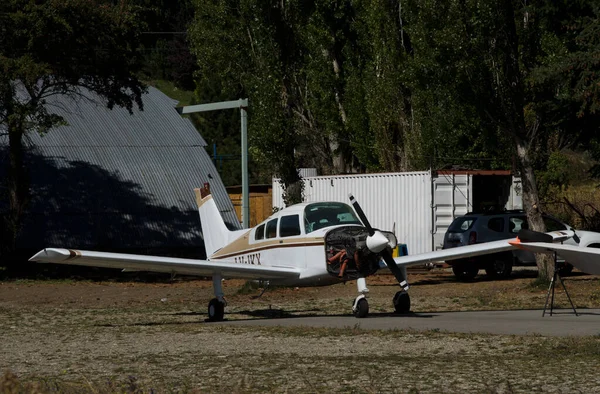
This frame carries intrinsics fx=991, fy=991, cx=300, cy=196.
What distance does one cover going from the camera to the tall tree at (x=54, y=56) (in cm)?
2884

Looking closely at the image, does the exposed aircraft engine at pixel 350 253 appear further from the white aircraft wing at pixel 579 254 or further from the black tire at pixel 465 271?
the black tire at pixel 465 271

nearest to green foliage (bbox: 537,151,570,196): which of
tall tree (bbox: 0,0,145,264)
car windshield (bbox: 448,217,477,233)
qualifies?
car windshield (bbox: 448,217,477,233)

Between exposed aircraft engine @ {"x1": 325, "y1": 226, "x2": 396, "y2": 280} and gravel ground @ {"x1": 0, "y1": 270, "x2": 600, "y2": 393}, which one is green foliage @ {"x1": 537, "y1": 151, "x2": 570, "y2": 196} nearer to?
gravel ground @ {"x1": 0, "y1": 270, "x2": 600, "y2": 393}

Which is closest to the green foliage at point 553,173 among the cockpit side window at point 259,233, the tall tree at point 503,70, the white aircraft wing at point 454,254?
the tall tree at point 503,70

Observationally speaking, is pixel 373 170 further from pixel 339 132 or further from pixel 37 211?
pixel 37 211

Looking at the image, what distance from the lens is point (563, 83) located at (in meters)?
24.4

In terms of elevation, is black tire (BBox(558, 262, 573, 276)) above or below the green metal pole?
below

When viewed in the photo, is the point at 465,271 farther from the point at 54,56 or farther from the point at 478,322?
the point at 54,56

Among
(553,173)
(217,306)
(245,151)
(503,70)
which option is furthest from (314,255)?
(553,173)

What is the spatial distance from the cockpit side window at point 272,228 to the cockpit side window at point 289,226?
0.76ft

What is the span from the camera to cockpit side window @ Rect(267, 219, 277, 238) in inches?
798

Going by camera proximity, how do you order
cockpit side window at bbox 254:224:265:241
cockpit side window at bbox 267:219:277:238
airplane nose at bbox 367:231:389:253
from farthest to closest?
cockpit side window at bbox 254:224:265:241 < cockpit side window at bbox 267:219:277:238 < airplane nose at bbox 367:231:389:253

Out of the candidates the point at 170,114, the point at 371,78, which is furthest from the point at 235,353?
the point at 170,114

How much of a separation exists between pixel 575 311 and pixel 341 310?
17.3 feet
